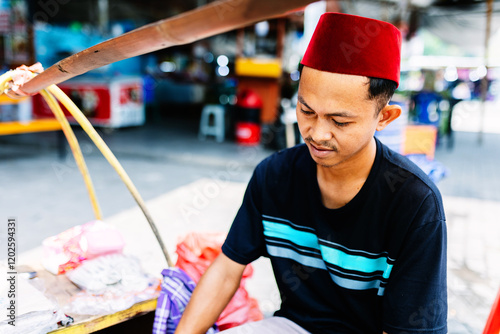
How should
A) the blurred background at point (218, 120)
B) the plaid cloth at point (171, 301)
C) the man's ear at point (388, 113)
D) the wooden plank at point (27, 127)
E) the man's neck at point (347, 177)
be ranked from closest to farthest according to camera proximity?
the man's ear at point (388, 113) → the man's neck at point (347, 177) → the plaid cloth at point (171, 301) → the blurred background at point (218, 120) → the wooden plank at point (27, 127)

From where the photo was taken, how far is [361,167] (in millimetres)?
1433

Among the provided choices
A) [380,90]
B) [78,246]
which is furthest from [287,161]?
[78,246]

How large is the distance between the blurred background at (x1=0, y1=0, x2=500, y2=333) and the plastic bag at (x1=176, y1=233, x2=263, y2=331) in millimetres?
1663

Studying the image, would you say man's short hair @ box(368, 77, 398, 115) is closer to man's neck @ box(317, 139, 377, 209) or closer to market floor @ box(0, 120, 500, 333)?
man's neck @ box(317, 139, 377, 209)

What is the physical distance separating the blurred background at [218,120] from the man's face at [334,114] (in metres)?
2.13

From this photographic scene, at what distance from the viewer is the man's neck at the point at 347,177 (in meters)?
1.42

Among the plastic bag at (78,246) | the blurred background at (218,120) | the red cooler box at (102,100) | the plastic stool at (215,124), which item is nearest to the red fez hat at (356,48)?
the plastic bag at (78,246)

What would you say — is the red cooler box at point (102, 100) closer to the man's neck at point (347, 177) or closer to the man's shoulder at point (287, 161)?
the man's shoulder at point (287, 161)

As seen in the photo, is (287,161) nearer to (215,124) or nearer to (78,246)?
(78,246)

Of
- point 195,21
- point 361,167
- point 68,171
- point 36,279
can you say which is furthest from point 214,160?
point 195,21

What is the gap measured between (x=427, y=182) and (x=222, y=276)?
776 mm

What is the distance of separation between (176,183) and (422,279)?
5.07 metres

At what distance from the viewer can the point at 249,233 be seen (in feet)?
5.38

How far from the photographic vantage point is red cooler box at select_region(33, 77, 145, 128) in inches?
395
